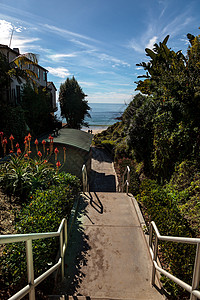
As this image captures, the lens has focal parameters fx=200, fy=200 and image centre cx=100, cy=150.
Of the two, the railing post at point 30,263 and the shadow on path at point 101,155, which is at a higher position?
the railing post at point 30,263

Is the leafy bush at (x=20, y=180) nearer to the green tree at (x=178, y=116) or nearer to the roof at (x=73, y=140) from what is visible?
the green tree at (x=178, y=116)

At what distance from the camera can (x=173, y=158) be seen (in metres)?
7.66

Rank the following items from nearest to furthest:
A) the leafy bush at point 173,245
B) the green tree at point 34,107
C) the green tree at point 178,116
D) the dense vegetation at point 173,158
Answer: the leafy bush at point 173,245
the dense vegetation at point 173,158
the green tree at point 178,116
the green tree at point 34,107

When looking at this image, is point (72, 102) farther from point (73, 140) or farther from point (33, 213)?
point (33, 213)

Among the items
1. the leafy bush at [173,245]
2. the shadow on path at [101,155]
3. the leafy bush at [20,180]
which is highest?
the leafy bush at [20,180]

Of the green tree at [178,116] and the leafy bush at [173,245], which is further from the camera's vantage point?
the green tree at [178,116]

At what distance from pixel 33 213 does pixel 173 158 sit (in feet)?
17.7

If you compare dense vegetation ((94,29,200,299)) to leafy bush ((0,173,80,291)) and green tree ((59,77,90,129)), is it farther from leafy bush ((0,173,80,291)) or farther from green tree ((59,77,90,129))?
green tree ((59,77,90,129))

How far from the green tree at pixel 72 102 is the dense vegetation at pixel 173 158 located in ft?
79.7

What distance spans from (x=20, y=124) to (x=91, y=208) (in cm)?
1257

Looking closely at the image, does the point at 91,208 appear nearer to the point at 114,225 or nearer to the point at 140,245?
the point at 114,225

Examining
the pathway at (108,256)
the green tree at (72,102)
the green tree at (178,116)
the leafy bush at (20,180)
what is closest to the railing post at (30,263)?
the pathway at (108,256)

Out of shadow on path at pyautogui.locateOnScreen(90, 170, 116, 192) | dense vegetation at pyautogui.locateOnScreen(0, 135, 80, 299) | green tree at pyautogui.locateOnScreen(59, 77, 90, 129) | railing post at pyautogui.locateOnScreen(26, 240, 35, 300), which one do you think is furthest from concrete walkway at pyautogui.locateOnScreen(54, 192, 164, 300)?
green tree at pyautogui.locateOnScreen(59, 77, 90, 129)

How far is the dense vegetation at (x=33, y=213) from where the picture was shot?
3242mm
